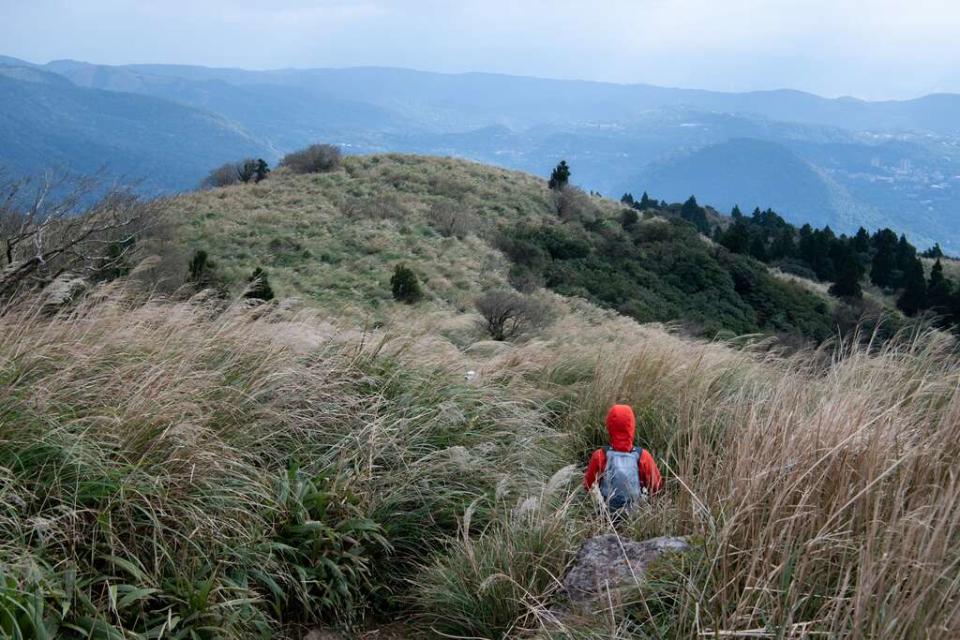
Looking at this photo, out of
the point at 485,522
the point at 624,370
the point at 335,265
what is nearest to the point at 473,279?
the point at 335,265

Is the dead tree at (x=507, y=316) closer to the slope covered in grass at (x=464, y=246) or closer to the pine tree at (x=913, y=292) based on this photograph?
the slope covered in grass at (x=464, y=246)

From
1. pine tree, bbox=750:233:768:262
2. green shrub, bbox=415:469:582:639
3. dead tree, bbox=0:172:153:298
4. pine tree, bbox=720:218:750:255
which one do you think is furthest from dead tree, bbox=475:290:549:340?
pine tree, bbox=750:233:768:262

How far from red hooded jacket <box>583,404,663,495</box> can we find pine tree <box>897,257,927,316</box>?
38.8 meters

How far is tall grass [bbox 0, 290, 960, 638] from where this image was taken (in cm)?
210

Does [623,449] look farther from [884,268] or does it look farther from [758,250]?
[884,268]

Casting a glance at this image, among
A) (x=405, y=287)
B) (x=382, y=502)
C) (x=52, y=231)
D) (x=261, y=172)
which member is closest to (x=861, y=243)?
(x=261, y=172)

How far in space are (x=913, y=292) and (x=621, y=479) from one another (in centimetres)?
4279

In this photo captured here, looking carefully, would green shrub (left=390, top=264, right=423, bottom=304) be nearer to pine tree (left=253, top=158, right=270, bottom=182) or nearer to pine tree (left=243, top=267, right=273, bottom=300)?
pine tree (left=243, top=267, right=273, bottom=300)

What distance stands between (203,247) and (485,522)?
24.9 metres

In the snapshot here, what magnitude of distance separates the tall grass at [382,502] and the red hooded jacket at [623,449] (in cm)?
15

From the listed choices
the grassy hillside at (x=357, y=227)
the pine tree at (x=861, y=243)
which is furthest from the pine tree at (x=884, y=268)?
the grassy hillside at (x=357, y=227)

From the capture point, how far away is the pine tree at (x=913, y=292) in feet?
128

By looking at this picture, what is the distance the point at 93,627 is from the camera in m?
2.17

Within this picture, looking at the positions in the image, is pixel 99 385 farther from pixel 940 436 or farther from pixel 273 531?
pixel 940 436
